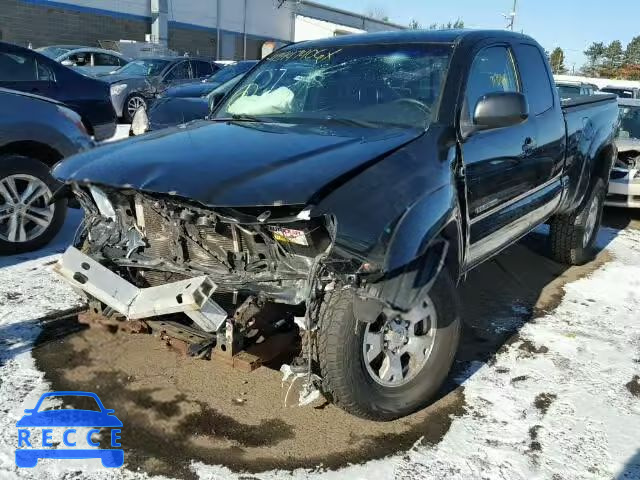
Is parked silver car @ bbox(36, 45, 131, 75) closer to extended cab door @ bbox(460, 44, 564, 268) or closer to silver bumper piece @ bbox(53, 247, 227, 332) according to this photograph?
extended cab door @ bbox(460, 44, 564, 268)

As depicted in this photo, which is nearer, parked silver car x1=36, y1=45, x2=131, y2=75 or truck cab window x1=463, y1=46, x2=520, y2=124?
truck cab window x1=463, y1=46, x2=520, y2=124

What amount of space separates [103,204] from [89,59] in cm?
1491

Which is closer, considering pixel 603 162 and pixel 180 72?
pixel 603 162

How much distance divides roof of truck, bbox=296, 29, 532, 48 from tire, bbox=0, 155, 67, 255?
8.10 feet

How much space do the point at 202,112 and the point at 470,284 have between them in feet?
→ 13.9

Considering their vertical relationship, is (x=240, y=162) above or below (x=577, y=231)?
above

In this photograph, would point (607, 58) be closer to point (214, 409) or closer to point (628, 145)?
point (628, 145)

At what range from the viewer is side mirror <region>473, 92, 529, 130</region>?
132 inches

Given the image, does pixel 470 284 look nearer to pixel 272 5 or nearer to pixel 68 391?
pixel 68 391

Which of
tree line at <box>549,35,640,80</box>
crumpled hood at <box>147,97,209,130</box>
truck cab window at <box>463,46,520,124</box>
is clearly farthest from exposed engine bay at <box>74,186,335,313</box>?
tree line at <box>549,35,640,80</box>

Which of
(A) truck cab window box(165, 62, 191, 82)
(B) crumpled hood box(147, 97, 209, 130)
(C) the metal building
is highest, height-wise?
(C) the metal building

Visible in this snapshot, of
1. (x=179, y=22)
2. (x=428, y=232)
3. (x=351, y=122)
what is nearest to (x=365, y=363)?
(x=428, y=232)

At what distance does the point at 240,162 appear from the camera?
9.48 ft

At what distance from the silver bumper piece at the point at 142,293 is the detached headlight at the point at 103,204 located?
30 centimetres
